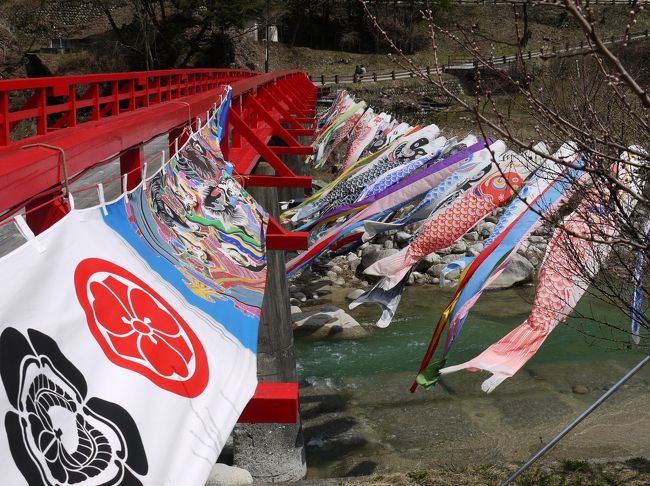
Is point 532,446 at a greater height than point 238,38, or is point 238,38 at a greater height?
point 238,38

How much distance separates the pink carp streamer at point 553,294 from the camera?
6.08 metres

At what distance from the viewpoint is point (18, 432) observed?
5.75 ft

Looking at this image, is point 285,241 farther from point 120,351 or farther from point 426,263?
point 426,263

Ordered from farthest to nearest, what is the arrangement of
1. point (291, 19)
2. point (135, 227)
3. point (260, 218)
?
point (291, 19) < point (260, 218) < point (135, 227)

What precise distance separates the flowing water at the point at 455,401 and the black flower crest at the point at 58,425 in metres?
6.19

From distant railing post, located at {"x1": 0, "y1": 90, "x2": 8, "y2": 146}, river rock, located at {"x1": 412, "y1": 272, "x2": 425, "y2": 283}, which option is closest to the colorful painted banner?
distant railing post, located at {"x1": 0, "y1": 90, "x2": 8, "y2": 146}

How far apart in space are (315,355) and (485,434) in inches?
140

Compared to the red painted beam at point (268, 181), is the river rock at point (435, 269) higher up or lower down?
lower down

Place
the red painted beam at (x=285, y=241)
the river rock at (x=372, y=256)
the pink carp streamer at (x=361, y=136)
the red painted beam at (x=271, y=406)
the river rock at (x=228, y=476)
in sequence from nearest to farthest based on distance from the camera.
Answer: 1. the red painted beam at (x=271, y=406)
2. the red painted beam at (x=285, y=241)
3. the river rock at (x=228, y=476)
4. the river rock at (x=372, y=256)
5. the pink carp streamer at (x=361, y=136)

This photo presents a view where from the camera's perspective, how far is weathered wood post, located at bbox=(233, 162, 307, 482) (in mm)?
7953

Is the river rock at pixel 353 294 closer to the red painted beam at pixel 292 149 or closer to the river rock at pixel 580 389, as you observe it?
the red painted beam at pixel 292 149

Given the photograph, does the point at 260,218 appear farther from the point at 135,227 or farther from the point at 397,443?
the point at 397,443

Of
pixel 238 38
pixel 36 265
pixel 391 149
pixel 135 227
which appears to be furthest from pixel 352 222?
pixel 238 38

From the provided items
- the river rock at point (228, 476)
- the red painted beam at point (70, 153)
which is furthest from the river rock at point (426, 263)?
the red painted beam at point (70, 153)
